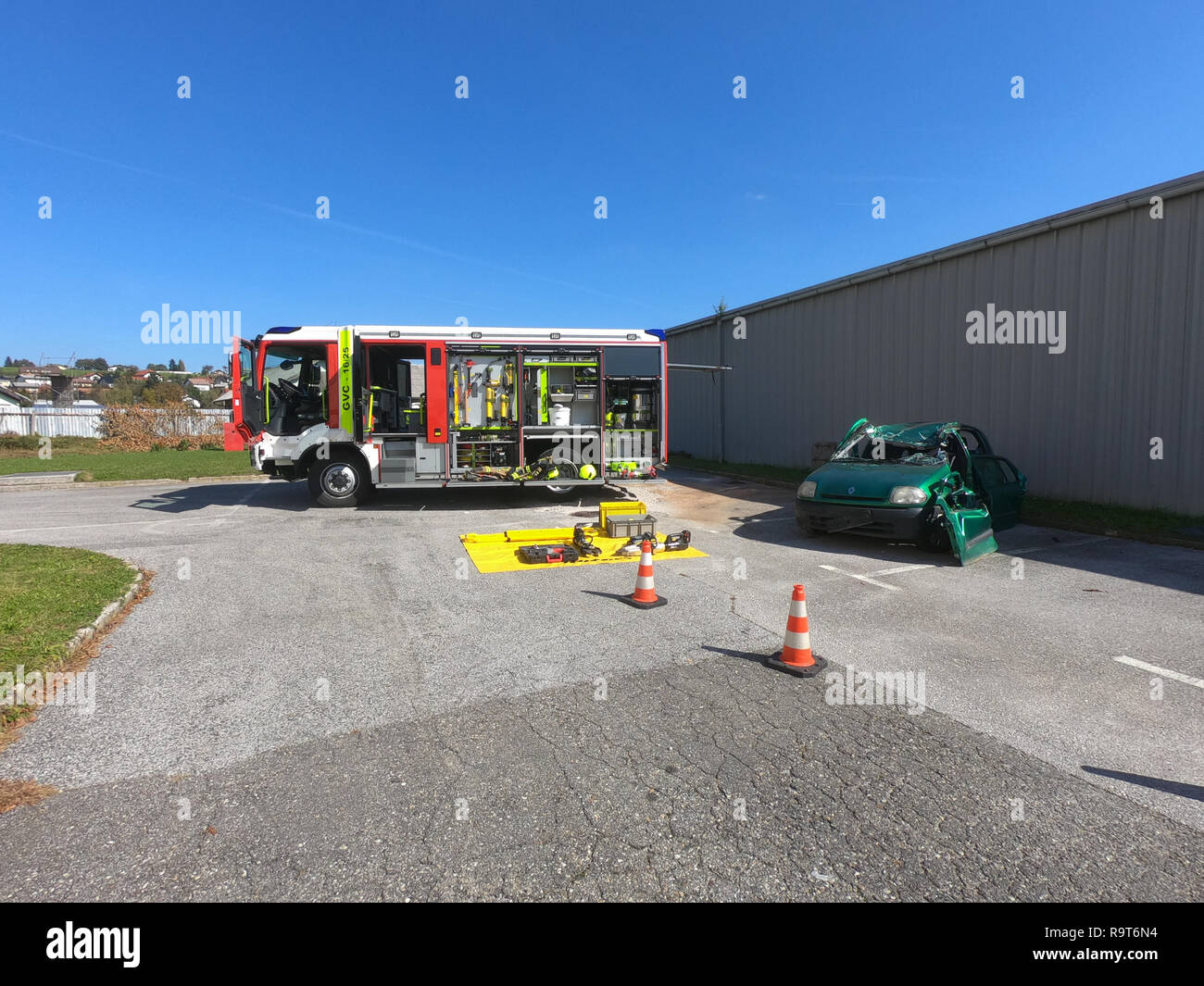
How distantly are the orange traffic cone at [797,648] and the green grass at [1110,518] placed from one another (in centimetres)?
739

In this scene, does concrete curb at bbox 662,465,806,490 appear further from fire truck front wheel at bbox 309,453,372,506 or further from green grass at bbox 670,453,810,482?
fire truck front wheel at bbox 309,453,372,506

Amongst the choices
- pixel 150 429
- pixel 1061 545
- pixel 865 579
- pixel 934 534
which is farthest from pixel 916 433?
pixel 150 429

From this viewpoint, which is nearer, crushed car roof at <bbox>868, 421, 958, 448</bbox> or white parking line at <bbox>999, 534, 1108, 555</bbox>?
white parking line at <bbox>999, 534, 1108, 555</bbox>

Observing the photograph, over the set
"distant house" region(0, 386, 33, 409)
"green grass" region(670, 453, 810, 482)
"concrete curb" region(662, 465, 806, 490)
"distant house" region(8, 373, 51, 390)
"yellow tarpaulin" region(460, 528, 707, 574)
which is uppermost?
"distant house" region(8, 373, 51, 390)

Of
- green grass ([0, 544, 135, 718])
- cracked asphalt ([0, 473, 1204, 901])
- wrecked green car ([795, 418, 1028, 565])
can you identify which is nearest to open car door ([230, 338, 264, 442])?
green grass ([0, 544, 135, 718])

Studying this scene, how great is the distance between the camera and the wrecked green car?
27.1 feet

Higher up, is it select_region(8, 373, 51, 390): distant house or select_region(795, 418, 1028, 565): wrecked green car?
select_region(8, 373, 51, 390): distant house

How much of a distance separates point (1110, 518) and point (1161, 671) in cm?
654

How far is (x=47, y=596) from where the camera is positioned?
610cm

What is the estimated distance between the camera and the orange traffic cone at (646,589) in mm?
6258

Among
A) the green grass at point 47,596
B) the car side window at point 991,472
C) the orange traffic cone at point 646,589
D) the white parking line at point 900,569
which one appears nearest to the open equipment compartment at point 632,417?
the car side window at point 991,472

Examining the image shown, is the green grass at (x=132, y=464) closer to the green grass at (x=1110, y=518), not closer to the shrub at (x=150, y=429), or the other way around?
the shrub at (x=150, y=429)

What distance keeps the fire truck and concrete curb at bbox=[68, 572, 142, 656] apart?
5801mm

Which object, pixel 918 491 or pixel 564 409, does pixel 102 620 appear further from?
pixel 918 491
